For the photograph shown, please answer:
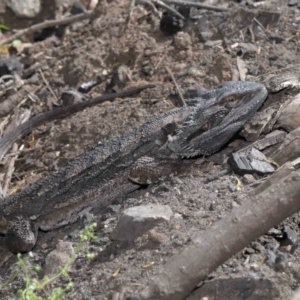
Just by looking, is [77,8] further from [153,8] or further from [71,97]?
[71,97]

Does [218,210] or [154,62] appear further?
[154,62]

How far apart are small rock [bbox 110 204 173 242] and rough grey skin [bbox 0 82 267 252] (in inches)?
36.6

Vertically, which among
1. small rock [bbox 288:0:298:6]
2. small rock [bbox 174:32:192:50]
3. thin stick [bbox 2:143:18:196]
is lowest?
thin stick [bbox 2:143:18:196]

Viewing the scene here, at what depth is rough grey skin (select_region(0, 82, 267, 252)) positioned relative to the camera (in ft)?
18.6

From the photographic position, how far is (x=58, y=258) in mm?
4805

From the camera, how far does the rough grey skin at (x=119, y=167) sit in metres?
5.67

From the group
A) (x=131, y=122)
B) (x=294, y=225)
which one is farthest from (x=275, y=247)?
(x=131, y=122)

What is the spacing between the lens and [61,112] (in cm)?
700

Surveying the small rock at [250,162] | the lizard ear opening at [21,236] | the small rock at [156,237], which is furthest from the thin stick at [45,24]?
the small rock at [156,237]

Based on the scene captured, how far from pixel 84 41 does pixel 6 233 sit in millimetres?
3051

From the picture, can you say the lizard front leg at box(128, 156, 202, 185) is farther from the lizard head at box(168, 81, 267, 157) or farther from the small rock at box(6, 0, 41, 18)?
the small rock at box(6, 0, 41, 18)

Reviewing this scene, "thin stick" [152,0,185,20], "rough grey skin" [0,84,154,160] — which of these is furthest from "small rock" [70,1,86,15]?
"rough grey skin" [0,84,154,160]

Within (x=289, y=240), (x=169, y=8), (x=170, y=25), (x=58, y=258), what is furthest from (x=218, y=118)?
(x=169, y=8)

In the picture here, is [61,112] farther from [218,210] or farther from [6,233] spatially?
[218,210]
